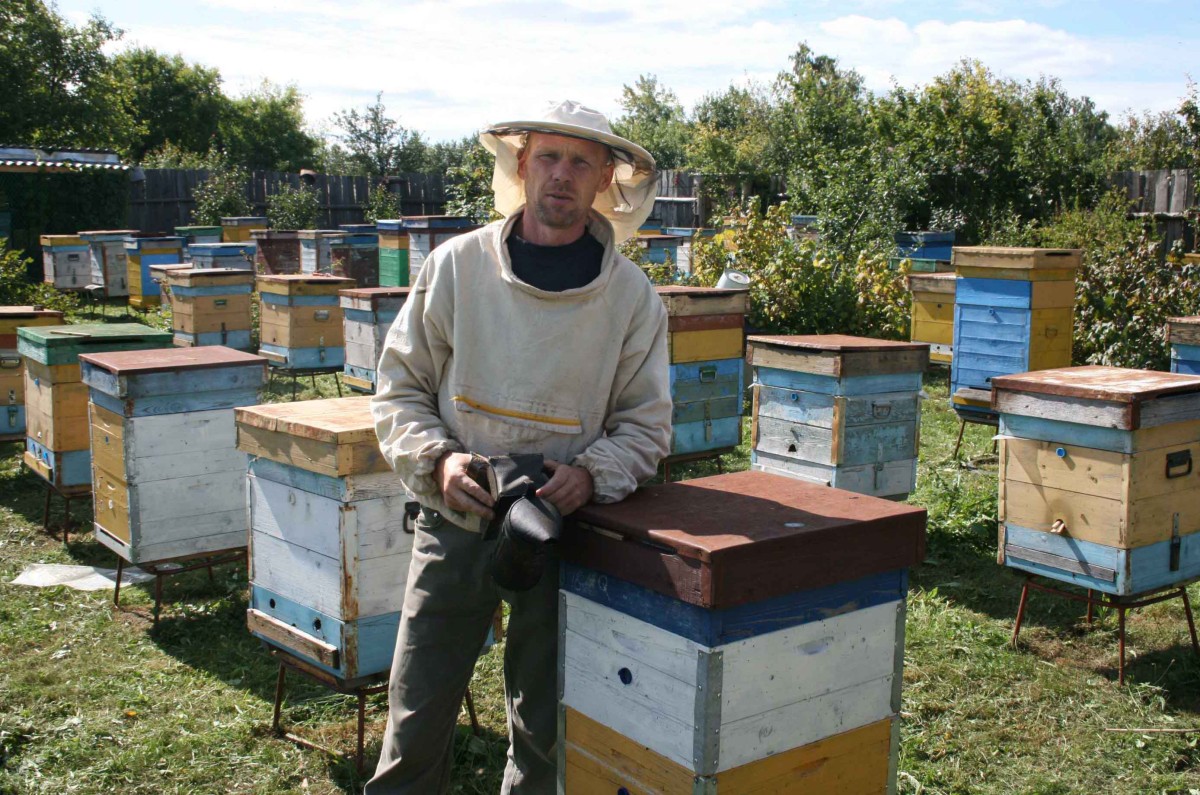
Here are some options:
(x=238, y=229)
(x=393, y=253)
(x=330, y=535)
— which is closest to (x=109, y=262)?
(x=238, y=229)

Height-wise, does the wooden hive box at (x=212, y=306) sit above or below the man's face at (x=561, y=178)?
below

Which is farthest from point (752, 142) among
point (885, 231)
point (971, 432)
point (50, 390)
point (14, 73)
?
point (50, 390)

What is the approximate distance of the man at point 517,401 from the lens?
93.7 inches

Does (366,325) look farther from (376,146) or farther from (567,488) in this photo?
(376,146)

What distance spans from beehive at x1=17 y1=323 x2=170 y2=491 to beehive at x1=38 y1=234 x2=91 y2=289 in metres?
10.9

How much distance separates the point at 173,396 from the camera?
442 centimetres

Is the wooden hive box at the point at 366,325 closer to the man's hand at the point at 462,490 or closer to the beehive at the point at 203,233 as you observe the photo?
the man's hand at the point at 462,490

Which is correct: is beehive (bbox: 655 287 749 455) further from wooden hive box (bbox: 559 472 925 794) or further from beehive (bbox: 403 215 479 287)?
beehive (bbox: 403 215 479 287)

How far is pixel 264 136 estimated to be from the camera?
45625 millimetres

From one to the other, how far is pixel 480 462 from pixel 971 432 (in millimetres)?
6419

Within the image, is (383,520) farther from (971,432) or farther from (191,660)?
(971,432)

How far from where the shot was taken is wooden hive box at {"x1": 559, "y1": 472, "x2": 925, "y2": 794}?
78.5 inches

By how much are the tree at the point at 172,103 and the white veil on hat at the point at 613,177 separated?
43326 mm

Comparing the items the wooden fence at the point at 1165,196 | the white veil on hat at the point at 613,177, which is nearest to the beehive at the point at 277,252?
the wooden fence at the point at 1165,196
